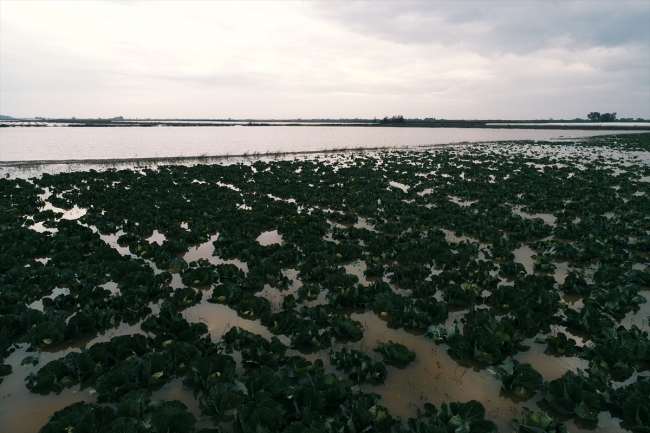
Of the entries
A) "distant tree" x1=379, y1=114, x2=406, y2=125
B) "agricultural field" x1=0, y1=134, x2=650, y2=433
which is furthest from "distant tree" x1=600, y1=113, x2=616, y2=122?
Answer: "agricultural field" x1=0, y1=134, x2=650, y2=433

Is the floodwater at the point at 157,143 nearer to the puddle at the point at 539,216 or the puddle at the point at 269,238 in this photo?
the puddle at the point at 269,238

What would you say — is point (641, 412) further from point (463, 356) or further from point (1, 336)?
point (1, 336)

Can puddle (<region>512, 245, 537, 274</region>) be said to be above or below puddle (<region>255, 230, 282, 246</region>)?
below

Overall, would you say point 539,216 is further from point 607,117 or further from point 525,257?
point 607,117

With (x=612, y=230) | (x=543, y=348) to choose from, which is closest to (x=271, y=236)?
(x=543, y=348)

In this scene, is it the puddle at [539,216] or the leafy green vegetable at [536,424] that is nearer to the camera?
the leafy green vegetable at [536,424]

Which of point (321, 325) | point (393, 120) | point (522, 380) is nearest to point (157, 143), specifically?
point (321, 325)

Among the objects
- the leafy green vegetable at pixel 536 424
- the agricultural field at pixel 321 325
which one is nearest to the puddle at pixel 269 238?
the agricultural field at pixel 321 325

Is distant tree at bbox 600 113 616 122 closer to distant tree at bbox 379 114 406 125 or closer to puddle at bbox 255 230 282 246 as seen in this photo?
distant tree at bbox 379 114 406 125

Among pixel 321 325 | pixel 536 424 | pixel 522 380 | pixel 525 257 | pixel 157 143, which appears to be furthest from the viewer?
pixel 157 143
